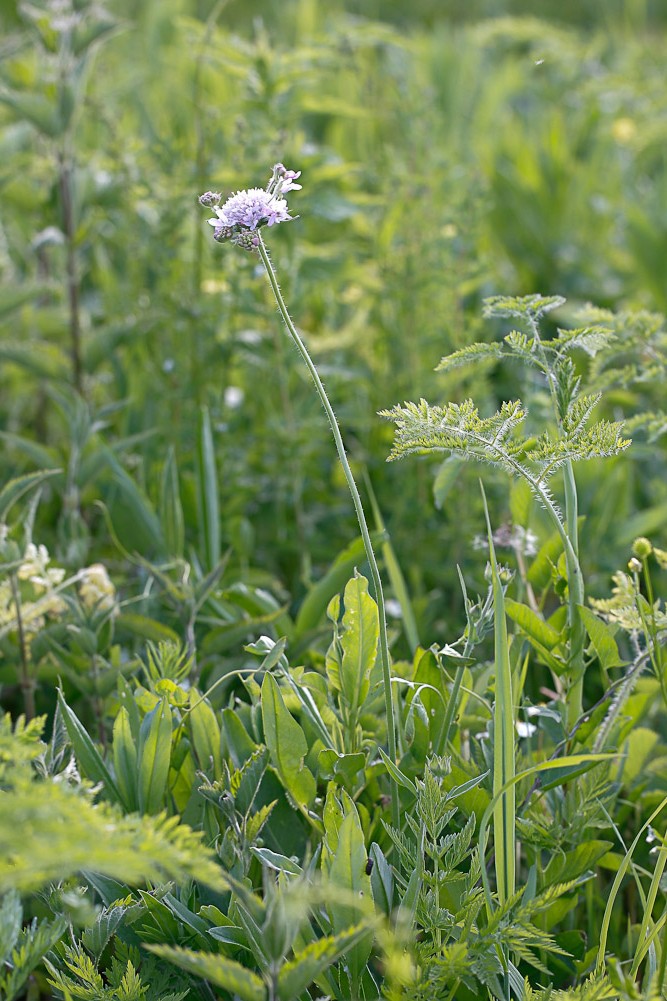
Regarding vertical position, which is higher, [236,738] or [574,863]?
[236,738]

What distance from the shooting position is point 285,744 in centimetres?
104

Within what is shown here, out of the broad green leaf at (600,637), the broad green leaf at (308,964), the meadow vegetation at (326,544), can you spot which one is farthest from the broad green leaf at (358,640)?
the broad green leaf at (308,964)

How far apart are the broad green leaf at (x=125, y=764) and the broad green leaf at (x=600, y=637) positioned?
1.53ft

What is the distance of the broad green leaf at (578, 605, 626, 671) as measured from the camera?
105 cm

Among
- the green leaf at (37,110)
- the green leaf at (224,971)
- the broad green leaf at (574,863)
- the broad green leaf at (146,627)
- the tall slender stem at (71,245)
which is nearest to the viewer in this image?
the green leaf at (224,971)

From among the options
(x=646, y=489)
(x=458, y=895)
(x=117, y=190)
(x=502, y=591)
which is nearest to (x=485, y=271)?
(x=646, y=489)

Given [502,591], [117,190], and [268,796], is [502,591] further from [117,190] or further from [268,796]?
[117,190]

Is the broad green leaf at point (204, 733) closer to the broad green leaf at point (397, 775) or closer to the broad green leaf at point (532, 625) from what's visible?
the broad green leaf at point (397, 775)

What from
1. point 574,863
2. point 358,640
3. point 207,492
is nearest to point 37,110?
point 207,492

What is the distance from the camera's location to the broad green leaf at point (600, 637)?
105 centimetres

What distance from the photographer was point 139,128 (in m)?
2.82

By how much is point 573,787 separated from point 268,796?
0.32 m

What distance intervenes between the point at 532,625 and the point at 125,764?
44 centimetres

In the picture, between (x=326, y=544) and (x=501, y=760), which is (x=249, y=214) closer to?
(x=501, y=760)
